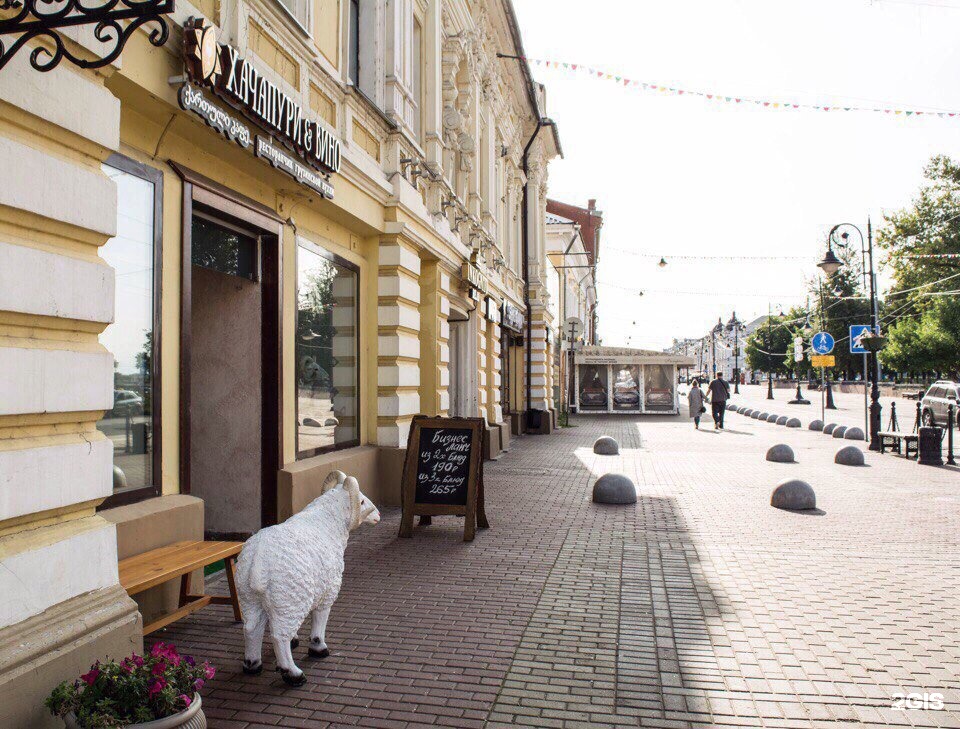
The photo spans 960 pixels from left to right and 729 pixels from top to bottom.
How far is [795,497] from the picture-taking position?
32.1ft

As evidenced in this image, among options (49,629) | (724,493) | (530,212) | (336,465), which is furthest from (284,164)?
(530,212)

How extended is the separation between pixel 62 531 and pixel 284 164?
3954 mm

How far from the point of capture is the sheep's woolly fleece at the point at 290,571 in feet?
13.2

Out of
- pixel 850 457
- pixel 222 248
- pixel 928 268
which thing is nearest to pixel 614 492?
pixel 222 248

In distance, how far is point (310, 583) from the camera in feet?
13.7

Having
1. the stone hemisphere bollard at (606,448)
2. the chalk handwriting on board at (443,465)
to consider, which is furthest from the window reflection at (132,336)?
the stone hemisphere bollard at (606,448)

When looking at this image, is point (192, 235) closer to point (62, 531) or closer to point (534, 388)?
point (62, 531)

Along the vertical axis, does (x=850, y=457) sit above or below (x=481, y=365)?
below

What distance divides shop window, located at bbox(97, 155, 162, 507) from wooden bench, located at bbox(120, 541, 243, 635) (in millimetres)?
539

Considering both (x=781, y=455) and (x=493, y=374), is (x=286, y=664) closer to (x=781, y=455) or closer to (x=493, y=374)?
(x=781, y=455)

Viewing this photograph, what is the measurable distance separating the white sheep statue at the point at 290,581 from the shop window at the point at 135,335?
1497 mm

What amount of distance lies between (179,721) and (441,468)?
5.25 m

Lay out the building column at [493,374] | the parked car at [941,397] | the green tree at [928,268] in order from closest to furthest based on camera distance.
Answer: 1. the building column at [493,374]
2. the parked car at [941,397]
3. the green tree at [928,268]

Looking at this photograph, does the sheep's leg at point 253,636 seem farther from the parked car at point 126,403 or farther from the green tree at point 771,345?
the green tree at point 771,345
